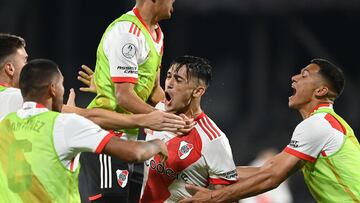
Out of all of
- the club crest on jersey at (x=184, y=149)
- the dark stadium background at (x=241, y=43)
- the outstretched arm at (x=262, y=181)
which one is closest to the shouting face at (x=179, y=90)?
the club crest on jersey at (x=184, y=149)

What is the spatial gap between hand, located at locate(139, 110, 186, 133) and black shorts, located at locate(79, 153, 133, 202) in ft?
1.85

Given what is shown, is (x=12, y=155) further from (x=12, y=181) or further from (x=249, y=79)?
(x=249, y=79)

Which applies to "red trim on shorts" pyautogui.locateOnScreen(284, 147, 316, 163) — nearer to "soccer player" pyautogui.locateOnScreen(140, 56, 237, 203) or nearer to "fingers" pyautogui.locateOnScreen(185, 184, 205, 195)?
"soccer player" pyautogui.locateOnScreen(140, 56, 237, 203)

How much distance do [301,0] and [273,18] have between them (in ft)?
1.31

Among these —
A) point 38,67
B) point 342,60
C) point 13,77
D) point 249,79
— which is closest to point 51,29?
point 249,79

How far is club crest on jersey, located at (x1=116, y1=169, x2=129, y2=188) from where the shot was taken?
553cm

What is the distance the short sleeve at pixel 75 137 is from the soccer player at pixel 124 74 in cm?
80

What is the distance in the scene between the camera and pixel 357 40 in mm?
10336

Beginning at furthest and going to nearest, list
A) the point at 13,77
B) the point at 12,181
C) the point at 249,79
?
the point at 249,79, the point at 13,77, the point at 12,181

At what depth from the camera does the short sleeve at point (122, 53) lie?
5391 millimetres

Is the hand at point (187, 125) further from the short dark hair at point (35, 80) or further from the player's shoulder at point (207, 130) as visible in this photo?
the short dark hair at point (35, 80)

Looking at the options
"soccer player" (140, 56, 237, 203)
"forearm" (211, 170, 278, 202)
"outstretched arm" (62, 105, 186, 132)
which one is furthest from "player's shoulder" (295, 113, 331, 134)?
"outstretched arm" (62, 105, 186, 132)

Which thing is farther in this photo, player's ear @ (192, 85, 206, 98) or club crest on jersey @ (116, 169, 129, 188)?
player's ear @ (192, 85, 206, 98)

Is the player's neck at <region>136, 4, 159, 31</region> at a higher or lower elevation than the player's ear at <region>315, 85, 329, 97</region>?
higher
